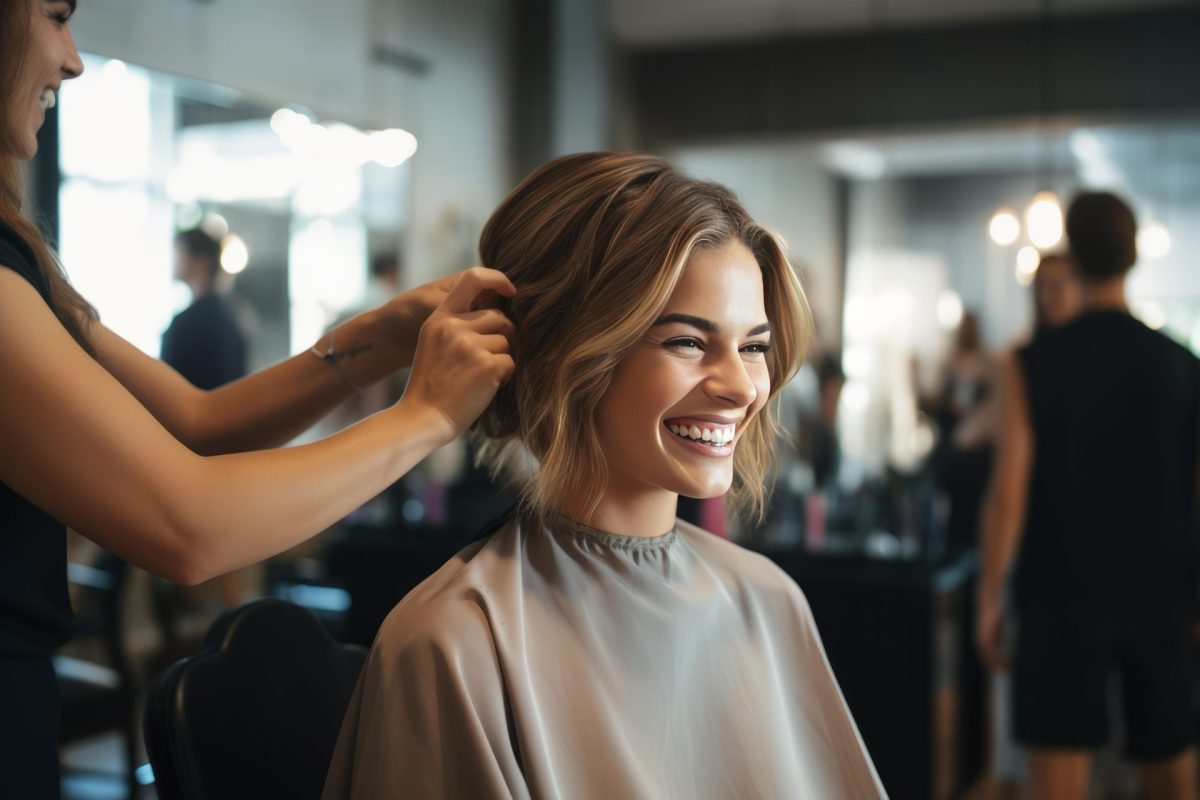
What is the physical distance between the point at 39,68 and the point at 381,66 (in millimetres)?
3862

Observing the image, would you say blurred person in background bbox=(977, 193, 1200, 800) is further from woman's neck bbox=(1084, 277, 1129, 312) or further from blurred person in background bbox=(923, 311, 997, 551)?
blurred person in background bbox=(923, 311, 997, 551)

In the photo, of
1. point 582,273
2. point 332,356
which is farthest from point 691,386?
point 332,356

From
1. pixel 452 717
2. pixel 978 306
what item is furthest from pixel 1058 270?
pixel 452 717

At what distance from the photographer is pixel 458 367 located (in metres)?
0.96

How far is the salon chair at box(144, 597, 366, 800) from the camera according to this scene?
1015mm

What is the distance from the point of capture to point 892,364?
5141 mm

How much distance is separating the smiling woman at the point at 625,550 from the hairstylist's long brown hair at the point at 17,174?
1.31ft

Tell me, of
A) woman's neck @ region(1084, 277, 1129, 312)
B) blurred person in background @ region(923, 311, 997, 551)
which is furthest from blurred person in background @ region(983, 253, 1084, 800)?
woman's neck @ region(1084, 277, 1129, 312)

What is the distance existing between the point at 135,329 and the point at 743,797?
115 inches

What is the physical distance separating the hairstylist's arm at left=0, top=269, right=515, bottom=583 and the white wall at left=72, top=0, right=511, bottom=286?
2204mm

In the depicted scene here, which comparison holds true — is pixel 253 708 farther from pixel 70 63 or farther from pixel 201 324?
pixel 201 324

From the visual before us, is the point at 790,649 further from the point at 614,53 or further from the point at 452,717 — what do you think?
the point at 614,53

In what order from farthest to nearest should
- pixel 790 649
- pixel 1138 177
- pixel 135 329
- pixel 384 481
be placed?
pixel 1138 177 < pixel 135 329 < pixel 790 649 < pixel 384 481

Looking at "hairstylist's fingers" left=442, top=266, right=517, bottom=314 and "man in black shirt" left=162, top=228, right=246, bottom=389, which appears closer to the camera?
"hairstylist's fingers" left=442, top=266, right=517, bottom=314
